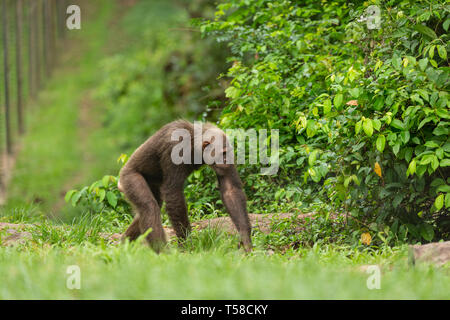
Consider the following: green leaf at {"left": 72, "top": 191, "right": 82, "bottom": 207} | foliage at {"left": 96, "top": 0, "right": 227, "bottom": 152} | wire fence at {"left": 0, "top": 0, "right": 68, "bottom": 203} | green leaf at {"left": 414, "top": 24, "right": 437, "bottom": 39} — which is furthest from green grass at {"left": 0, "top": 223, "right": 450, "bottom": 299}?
wire fence at {"left": 0, "top": 0, "right": 68, "bottom": 203}

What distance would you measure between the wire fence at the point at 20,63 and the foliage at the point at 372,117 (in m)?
5.39

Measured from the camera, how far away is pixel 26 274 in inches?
142

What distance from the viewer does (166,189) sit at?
A: 5.70 metres

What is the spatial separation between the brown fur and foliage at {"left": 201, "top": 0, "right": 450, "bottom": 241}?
2.96 ft

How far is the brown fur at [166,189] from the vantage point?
221 inches

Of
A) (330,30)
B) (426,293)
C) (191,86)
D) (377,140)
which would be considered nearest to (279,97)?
(330,30)

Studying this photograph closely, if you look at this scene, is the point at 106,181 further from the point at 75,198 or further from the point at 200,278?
the point at 200,278

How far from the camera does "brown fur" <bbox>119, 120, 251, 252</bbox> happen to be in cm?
561

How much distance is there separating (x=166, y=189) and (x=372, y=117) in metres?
2.21

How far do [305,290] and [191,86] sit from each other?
10.7 meters

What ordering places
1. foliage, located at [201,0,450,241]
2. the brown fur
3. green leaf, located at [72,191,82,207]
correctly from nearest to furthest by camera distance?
foliage, located at [201,0,450,241]
the brown fur
green leaf, located at [72,191,82,207]

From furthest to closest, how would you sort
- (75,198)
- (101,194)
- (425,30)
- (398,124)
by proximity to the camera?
(75,198) → (101,194) → (425,30) → (398,124)

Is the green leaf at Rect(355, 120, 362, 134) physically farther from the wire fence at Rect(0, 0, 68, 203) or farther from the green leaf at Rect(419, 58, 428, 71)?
the wire fence at Rect(0, 0, 68, 203)

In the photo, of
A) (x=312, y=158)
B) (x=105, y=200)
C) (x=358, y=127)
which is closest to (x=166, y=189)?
(x=312, y=158)
